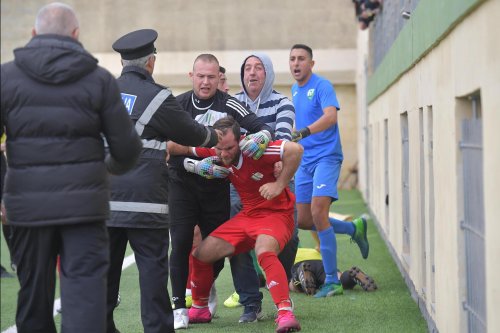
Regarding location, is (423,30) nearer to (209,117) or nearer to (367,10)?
(209,117)

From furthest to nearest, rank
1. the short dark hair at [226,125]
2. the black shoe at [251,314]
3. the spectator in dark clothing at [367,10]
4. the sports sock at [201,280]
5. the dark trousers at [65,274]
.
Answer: the spectator in dark clothing at [367,10] < the black shoe at [251,314] < the sports sock at [201,280] < the short dark hair at [226,125] < the dark trousers at [65,274]

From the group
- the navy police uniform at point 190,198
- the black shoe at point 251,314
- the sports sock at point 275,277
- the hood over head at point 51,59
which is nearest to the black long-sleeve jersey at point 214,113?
the navy police uniform at point 190,198

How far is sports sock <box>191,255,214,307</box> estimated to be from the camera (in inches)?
345

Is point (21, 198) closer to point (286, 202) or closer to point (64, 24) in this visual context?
point (64, 24)

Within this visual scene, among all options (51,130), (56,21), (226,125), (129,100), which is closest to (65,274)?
(51,130)

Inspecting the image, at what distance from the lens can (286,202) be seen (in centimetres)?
878

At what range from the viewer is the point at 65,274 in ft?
19.6

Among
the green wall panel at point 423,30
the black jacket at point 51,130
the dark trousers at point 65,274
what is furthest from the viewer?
the green wall panel at point 423,30

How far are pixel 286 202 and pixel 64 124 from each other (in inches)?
126

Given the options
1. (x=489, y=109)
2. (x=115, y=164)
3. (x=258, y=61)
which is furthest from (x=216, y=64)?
(x=489, y=109)

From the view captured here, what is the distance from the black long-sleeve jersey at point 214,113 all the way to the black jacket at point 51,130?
108 inches

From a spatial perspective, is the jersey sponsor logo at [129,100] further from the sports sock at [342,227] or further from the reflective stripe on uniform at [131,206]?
the sports sock at [342,227]

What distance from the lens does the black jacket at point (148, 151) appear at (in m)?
7.21

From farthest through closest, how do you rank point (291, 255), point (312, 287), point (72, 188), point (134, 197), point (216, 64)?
1. point (312, 287)
2. point (291, 255)
3. point (216, 64)
4. point (134, 197)
5. point (72, 188)
